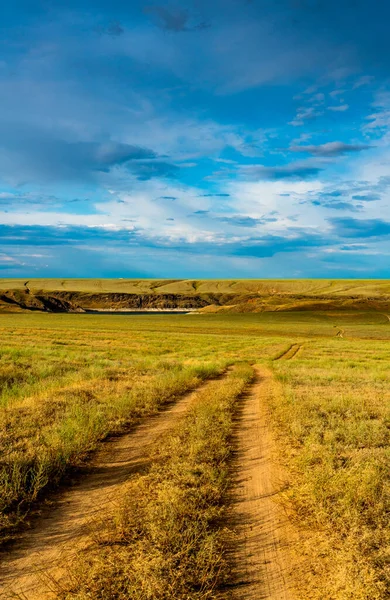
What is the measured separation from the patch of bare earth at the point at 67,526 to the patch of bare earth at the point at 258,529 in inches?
73.3

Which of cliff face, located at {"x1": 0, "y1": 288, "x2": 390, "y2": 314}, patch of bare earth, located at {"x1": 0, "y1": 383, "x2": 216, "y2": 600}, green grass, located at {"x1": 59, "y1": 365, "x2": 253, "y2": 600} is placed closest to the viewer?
green grass, located at {"x1": 59, "y1": 365, "x2": 253, "y2": 600}

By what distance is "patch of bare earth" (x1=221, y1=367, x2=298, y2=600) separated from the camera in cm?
447

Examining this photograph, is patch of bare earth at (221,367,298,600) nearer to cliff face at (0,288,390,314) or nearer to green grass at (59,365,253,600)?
green grass at (59,365,253,600)

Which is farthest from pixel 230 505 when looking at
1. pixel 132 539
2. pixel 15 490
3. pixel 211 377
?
pixel 211 377

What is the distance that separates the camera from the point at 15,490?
6.24 meters

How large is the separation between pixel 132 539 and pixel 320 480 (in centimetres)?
335

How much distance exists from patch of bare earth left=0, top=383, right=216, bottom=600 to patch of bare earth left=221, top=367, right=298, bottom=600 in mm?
1861

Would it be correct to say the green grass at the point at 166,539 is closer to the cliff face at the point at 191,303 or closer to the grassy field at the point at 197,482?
the grassy field at the point at 197,482

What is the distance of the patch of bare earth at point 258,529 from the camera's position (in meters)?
4.47

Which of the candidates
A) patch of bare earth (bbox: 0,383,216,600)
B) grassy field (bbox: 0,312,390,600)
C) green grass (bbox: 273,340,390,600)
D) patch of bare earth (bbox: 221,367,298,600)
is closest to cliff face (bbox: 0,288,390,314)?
green grass (bbox: 273,340,390,600)

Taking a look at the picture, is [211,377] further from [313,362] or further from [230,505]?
[230,505]

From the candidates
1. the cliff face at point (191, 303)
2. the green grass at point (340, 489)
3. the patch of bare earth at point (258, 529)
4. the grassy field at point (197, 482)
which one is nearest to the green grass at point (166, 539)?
the grassy field at point (197, 482)

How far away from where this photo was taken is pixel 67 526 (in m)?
5.65

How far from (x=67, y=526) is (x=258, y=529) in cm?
264
